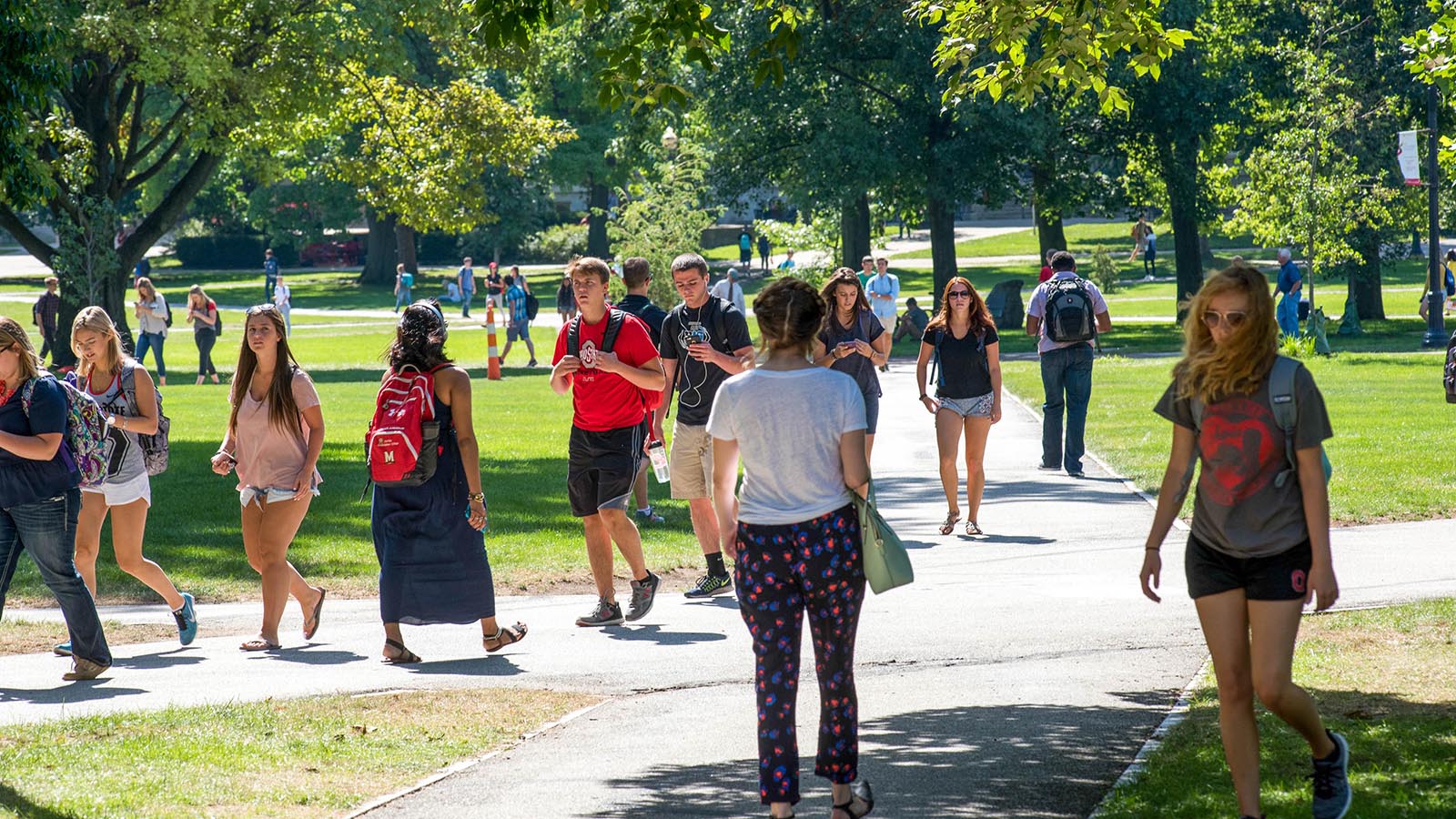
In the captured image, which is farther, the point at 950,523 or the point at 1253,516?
the point at 950,523

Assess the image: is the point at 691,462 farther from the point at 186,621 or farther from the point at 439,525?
the point at 186,621

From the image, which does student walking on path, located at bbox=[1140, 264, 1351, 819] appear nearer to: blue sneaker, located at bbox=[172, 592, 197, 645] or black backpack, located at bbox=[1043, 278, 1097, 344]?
blue sneaker, located at bbox=[172, 592, 197, 645]

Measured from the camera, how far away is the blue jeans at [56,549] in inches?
313

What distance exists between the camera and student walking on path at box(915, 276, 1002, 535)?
12.4m

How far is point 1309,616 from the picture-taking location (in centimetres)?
898

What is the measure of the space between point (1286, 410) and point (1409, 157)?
26846mm

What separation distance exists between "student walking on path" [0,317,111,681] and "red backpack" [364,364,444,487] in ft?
4.67

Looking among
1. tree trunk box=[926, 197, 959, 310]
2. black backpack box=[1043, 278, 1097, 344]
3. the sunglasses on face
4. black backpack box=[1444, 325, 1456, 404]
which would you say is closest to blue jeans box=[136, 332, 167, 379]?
tree trunk box=[926, 197, 959, 310]

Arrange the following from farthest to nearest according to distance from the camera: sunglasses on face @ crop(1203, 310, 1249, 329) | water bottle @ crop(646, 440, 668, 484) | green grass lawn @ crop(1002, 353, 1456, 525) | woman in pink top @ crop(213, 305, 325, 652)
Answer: green grass lawn @ crop(1002, 353, 1456, 525) → water bottle @ crop(646, 440, 668, 484) → woman in pink top @ crop(213, 305, 325, 652) → sunglasses on face @ crop(1203, 310, 1249, 329)

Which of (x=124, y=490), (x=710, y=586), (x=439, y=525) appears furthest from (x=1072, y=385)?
→ (x=124, y=490)

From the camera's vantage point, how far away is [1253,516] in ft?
16.9

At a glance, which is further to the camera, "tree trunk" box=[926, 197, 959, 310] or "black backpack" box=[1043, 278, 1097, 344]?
"tree trunk" box=[926, 197, 959, 310]

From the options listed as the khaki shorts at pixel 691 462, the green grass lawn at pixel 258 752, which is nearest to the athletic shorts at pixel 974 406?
the khaki shorts at pixel 691 462

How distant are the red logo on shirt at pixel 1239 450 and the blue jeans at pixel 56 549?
5350 millimetres
